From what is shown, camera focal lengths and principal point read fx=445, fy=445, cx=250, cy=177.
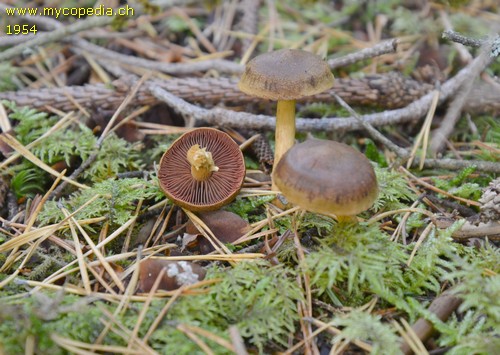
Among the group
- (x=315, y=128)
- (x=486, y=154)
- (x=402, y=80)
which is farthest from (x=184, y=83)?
(x=486, y=154)

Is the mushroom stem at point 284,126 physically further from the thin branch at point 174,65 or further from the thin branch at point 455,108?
the thin branch at point 455,108

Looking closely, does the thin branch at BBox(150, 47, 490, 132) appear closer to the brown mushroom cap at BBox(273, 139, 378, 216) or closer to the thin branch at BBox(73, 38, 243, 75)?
the thin branch at BBox(73, 38, 243, 75)

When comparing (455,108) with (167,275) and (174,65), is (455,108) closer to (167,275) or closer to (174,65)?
(174,65)

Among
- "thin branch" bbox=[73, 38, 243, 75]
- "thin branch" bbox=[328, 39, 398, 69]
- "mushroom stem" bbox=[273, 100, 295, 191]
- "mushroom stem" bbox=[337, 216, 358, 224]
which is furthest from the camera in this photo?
"thin branch" bbox=[73, 38, 243, 75]

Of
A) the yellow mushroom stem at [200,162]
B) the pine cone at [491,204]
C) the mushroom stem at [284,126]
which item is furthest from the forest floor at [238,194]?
the mushroom stem at [284,126]

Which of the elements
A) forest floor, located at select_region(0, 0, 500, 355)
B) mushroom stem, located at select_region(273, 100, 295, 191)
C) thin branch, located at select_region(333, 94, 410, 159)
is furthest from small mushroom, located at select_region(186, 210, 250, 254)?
thin branch, located at select_region(333, 94, 410, 159)
